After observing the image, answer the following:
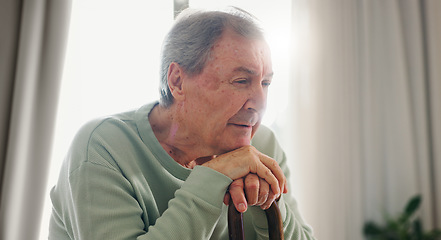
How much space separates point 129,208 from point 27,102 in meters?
1.45

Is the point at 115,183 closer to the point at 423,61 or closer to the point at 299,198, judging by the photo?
the point at 299,198

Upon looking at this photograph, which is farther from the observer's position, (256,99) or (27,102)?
(27,102)

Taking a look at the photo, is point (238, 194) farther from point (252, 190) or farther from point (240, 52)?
point (240, 52)

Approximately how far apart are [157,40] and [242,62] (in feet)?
4.92

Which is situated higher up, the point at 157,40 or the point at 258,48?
the point at 157,40

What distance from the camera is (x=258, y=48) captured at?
2.37ft

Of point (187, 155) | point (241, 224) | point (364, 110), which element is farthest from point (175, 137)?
point (364, 110)

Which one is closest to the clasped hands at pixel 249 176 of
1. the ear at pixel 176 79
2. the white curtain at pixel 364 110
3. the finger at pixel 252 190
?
the finger at pixel 252 190

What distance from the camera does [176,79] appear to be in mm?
765

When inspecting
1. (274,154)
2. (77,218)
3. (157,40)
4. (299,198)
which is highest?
(157,40)

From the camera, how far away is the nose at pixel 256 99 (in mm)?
716

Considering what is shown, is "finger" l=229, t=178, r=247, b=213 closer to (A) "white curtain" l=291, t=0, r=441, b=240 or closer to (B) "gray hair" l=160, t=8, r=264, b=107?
(B) "gray hair" l=160, t=8, r=264, b=107

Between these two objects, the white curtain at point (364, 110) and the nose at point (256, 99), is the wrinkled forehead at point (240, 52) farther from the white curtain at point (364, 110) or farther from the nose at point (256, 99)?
the white curtain at point (364, 110)

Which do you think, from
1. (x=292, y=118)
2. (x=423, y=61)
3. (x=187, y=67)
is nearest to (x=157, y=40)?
(x=292, y=118)
